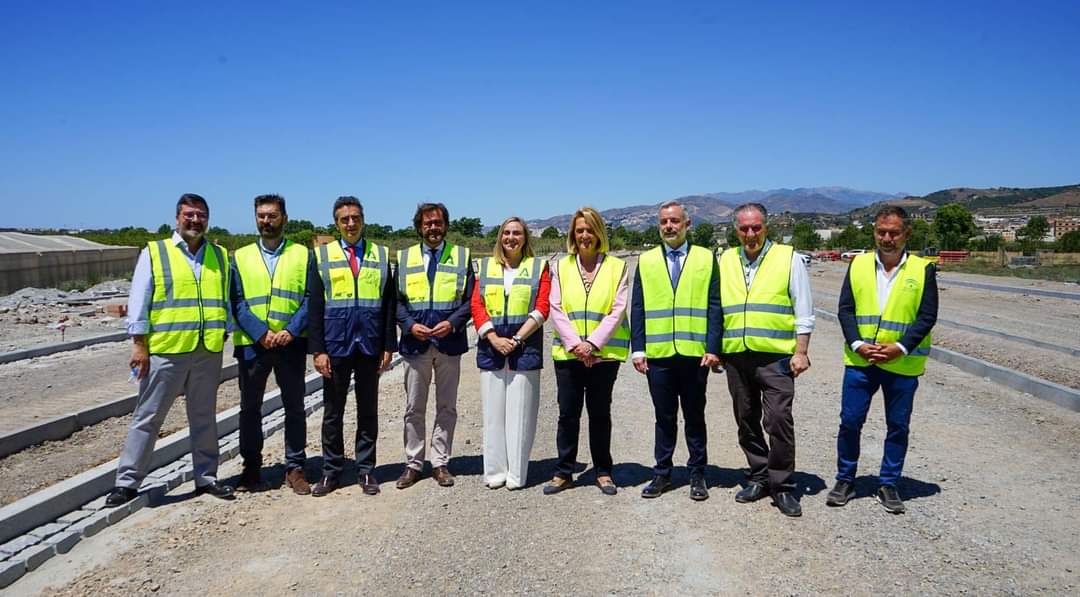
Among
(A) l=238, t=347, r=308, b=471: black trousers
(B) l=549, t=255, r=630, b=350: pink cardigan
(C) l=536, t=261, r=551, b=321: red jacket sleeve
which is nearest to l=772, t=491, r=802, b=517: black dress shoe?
(B) l=549, t=255, r=630, b=350: pink cardigan

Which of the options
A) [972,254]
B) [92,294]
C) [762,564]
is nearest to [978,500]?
[762,564]

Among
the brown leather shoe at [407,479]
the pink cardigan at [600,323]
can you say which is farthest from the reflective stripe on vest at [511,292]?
the brown leather shoe at [407,479]

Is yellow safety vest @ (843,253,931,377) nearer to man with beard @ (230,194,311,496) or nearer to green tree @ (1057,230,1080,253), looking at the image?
man with beard @ (230,194,311,496)

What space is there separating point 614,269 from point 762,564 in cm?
232

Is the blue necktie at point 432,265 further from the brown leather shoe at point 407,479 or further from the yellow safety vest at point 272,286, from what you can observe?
the brown leather shoe at point 407,479

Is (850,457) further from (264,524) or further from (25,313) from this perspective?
(25,313)

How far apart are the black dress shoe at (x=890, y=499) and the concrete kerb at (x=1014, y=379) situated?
4384 mm

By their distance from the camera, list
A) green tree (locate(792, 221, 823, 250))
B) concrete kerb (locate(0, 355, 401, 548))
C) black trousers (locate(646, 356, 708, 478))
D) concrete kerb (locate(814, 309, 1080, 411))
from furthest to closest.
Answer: green tree (locate(792, 221, 823, 250)), concrete kerb (locate(814, 309, 1080, 411)), black trousers (locate(646, 356, 708, 478)), concrete kerb (locate(0, 355, 401, 548))

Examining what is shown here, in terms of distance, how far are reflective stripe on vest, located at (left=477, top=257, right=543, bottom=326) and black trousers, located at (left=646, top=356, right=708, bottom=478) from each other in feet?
3.41

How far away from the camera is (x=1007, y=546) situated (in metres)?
4.27

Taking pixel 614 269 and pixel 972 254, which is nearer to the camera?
pixel 614 269

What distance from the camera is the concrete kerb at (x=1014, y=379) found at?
789 centimetres

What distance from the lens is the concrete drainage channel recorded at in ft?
14.0

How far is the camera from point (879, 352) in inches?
191
